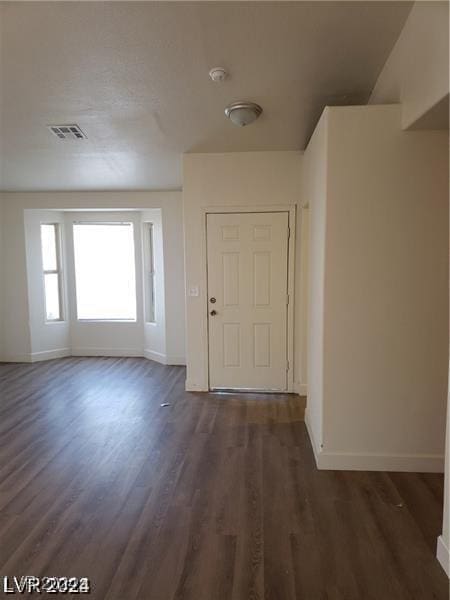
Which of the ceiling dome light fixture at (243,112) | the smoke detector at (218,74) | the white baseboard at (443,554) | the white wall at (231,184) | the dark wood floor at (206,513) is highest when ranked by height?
the smoke detector at (218,74)

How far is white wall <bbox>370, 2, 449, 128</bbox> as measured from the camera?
1.58 metres

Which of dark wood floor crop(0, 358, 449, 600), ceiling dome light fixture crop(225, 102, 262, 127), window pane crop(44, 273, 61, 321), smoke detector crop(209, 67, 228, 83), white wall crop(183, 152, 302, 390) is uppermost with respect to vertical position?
smoke detector crop(209, 67, 228, 83)

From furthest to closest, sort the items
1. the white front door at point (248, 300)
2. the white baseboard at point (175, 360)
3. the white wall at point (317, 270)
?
the white baseboard at point (175, 360) < the white front door at point (248, 300) < the white wall at point (317, 270)

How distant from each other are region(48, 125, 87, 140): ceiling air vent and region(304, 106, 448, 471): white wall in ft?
7.08

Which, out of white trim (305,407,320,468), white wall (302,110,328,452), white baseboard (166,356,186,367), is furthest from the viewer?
white baseboard (166,356,186,367)

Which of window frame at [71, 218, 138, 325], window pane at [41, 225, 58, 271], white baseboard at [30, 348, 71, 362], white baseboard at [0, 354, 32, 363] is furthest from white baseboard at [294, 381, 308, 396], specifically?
window pane at [41, 225, 58, 271]

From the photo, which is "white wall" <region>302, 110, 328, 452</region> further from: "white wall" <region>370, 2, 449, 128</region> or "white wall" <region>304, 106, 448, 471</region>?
"white wall" <region>370, 2, 449, 128</region>

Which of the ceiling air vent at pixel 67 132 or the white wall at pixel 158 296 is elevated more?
the ceiling air vent at pixel 67 132

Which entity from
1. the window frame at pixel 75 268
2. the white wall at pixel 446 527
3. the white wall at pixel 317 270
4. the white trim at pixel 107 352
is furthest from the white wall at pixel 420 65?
the white trim at pixel 107 352

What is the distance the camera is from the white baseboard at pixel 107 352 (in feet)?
18.2

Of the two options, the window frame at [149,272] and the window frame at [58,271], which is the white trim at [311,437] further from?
the window frame at [58,271]

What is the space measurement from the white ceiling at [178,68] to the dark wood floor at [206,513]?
262 centimetres

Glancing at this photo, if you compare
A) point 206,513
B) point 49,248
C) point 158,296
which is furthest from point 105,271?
point 206,513

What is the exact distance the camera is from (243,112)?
262 cm
